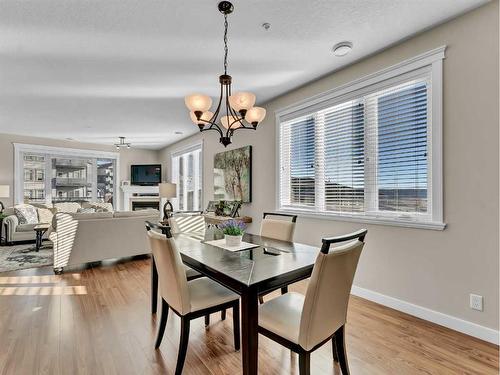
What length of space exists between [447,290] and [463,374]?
73cm

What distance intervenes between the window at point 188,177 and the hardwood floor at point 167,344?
3800 millimetres

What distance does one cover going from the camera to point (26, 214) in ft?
18.7

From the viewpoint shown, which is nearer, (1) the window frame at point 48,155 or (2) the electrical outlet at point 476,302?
(2) the electrical outlet at point 476,302

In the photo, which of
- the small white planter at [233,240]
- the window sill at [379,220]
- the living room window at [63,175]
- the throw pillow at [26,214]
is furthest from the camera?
the living room window at [63,175]

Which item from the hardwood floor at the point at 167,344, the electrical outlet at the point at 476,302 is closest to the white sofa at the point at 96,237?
the hardwood floor at the point at 167,344

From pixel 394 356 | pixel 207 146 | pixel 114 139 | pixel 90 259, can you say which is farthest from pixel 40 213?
pixel 394 356

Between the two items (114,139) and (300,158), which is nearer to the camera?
(300,158)

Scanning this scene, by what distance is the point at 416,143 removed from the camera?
2523mm

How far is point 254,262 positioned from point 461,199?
1.82 metres

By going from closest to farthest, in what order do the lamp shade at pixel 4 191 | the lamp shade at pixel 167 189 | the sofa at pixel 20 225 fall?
the sofa at pixel 20 225
the lamp shade at pixel 4 191
the lamp shade at pixel 167 189

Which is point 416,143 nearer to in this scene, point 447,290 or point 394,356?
point 447,290

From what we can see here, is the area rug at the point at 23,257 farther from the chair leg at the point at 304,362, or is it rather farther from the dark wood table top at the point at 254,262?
the chair leg at the point at 304,362

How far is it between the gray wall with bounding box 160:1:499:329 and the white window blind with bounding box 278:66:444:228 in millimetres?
180

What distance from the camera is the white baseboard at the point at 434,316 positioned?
6.81 feet
